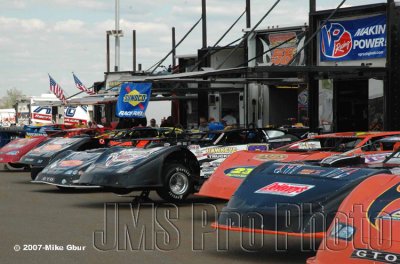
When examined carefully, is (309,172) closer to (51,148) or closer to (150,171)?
(150,171)

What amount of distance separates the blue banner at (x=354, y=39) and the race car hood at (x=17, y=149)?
8.76 m

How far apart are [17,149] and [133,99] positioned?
3.72 m

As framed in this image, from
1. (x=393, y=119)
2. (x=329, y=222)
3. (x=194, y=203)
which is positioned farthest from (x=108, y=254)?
(x=393, y=119)

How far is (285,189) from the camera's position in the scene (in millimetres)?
7727

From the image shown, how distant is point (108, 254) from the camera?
830cm

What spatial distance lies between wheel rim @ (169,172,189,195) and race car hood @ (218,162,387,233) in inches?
192

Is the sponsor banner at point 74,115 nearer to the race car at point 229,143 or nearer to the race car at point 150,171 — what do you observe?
the race car at point 229,143

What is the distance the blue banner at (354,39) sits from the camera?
843 inches

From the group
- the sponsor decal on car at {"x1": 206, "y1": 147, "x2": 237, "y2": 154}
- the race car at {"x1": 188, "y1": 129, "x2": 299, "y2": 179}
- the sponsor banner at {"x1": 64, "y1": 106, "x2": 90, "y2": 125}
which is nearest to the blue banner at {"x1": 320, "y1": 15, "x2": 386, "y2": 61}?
the race car at {"x1": 188, "y1": 129, "x2": 299, "y2": 179}

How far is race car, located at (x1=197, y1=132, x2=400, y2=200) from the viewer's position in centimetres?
1033

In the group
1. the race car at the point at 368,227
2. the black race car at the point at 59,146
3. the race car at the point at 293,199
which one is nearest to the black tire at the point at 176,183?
the black race car at the point at 59,146

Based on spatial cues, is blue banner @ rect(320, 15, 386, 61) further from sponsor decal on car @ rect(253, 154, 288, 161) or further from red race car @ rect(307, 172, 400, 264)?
red race car @ rect(307, 172, 400, 264)

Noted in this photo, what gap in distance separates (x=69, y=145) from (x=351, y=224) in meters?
12.7

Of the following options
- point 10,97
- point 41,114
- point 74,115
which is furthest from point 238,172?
point 10,97
